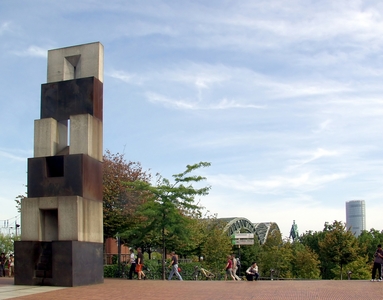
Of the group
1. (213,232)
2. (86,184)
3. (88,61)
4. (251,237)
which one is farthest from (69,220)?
(213,232)

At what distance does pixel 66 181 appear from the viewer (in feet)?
66.3

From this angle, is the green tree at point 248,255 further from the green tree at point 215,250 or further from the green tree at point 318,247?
the green tree at point 215,250

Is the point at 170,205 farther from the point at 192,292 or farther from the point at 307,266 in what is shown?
the point at 307,266

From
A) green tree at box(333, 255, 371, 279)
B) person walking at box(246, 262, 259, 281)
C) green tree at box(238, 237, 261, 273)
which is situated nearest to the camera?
person walking at box(246, 262, 259, 281)

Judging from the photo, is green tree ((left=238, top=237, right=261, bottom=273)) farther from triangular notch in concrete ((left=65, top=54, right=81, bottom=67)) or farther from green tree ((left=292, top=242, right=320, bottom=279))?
triangular notch in concrete ((left=65, top=54, right=81, bottom=67))

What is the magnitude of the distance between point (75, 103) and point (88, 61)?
194cm

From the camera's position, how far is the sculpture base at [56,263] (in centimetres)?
1906

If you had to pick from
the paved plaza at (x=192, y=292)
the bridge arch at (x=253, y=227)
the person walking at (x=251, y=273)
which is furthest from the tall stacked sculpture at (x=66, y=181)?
the bridge arch at (x=253, y=227)

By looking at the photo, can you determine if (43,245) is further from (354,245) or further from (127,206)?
(354,245)

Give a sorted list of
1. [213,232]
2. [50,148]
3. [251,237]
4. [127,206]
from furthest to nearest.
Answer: [213,232] → [127,206] → [251,237] → [50,148]

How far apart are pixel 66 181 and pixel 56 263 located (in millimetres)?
3228

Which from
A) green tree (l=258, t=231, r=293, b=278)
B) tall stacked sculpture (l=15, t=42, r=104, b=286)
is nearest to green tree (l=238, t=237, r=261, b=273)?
green tree (l=258, t=231, r=293, b=278)

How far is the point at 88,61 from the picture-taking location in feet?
71.2

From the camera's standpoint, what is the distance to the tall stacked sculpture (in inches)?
768
